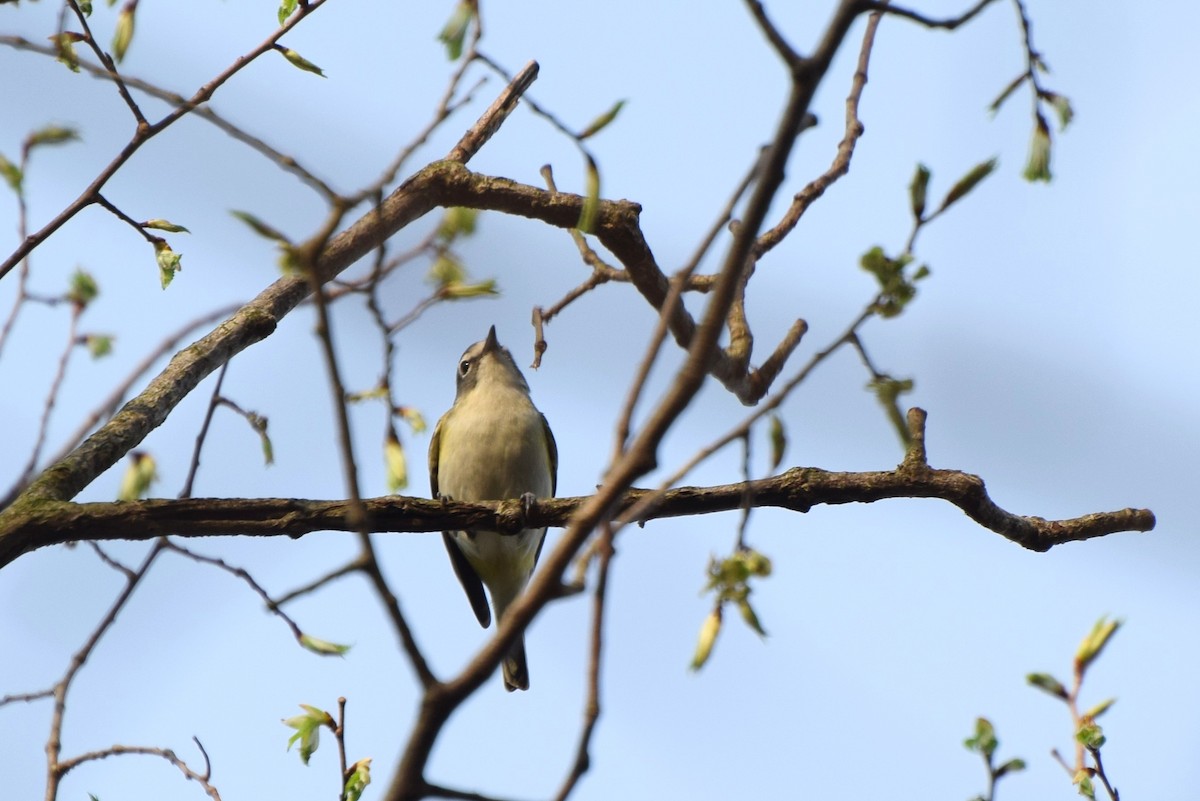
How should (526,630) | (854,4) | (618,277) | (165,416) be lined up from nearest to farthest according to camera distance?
1. (526,630)
2. (854,4)
3. (165,416)
4. (618,277)

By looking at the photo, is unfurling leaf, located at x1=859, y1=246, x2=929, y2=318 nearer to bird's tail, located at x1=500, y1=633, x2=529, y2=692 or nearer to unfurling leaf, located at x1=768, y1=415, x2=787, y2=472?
unfurling leaf, located at x1=768, y1=415, x2=787, y2=472

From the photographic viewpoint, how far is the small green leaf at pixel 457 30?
323 cm

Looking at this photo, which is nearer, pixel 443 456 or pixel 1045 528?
pixel 1045 528

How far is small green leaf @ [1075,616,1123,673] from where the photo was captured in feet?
11.1

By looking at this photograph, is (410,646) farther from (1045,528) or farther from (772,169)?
(1045,528)

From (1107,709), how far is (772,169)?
257 cm

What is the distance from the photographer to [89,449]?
4.05m

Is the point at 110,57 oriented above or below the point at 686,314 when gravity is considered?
above

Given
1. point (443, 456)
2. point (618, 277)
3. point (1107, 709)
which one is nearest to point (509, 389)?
point (443, 456)

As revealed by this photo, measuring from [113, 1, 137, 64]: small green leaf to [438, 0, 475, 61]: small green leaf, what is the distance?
1.65 metres

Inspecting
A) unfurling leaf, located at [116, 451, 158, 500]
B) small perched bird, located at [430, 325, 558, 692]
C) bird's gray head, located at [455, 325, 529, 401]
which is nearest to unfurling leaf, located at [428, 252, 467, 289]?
unfurling leaf, located at [116, 451, 158, 500]

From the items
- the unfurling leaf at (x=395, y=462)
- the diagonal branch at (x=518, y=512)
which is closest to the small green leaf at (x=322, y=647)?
the diagonal branch at (x=518, y=512)

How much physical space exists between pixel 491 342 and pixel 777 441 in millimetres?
6699

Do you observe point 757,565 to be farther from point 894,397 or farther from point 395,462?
point 395,462
